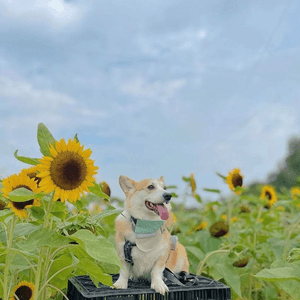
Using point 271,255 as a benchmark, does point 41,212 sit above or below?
below

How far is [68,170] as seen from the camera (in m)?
1.38

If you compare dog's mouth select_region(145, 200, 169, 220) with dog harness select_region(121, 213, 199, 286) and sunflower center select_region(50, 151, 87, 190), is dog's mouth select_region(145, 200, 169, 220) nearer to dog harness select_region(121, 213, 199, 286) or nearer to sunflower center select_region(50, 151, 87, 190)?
dog harness select_region(121, 213, 199, 286)

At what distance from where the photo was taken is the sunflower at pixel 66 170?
1361 millimetres

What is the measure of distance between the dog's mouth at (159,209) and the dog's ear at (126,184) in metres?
0.11

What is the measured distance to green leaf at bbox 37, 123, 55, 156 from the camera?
1414mm

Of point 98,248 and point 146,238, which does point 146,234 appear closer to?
point 146,238

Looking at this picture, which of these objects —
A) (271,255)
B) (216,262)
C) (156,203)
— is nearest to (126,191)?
(156,203)

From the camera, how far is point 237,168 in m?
2.93

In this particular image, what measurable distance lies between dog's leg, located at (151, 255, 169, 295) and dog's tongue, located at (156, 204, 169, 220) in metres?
0.21

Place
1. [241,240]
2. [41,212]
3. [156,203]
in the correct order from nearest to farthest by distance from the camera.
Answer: [41,212] < [156,203] < [241,240]

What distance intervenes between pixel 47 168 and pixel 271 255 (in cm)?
208

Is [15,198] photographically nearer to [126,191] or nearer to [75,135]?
[75,135]

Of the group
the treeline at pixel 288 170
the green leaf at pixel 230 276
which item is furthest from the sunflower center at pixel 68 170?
the treeline at pixel 288 170

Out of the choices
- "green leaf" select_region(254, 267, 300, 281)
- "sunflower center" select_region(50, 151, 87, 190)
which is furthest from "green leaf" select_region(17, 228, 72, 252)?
"green leaf" select_region(254, 267, 300, 281)
